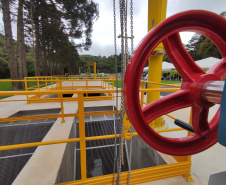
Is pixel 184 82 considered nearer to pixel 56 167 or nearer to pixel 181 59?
pixel 181 59

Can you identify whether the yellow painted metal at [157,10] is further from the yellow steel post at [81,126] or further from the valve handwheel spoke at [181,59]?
the yellow steel post at [81,126]

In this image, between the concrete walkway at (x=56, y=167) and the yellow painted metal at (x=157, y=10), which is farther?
the yellow painted metal at (x=157, y=10)

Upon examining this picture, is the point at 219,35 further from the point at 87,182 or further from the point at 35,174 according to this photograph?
the point at 35,174

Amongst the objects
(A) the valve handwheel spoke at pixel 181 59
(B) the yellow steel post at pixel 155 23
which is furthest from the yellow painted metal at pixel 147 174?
(B) the yellow steel post at pixel 155 23

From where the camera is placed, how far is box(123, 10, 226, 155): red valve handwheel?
25.1 inches

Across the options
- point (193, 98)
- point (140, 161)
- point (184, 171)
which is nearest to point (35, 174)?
point (184, 171)

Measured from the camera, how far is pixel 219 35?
75 centimetres

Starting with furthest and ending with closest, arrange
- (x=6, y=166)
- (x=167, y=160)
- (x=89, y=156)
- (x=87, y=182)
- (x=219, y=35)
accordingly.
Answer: (x=89, y=156) < (x=6, y=166) < (x=167, y=160) < (x=87, y=182) < (x=219, y=35)

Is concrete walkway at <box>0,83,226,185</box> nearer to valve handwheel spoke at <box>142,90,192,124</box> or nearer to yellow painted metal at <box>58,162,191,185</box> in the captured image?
yellow painted metal at <box>58,162,191,185</box>

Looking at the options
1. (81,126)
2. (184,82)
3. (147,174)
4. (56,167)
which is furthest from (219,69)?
(56,167)

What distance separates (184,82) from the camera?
816mm

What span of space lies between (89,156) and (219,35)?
4.35m

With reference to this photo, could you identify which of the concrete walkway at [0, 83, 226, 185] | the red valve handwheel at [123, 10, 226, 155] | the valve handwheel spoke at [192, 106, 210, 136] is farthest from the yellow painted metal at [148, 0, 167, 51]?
the concrete walkway at [0, 83, 226, 185]

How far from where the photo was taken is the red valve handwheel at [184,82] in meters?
0.64
